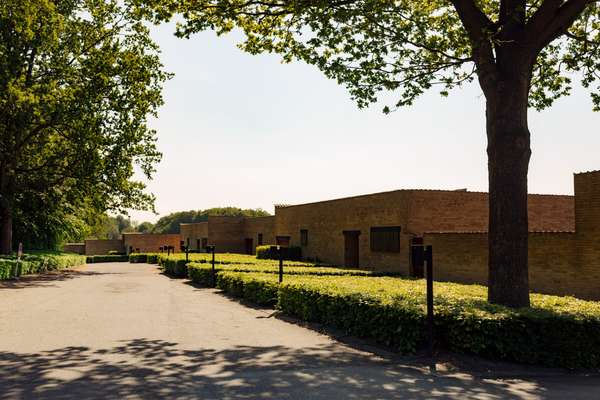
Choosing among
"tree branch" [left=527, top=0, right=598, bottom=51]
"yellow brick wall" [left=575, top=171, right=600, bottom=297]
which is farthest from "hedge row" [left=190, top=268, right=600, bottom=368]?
"yellow brick wall" [left=575, top=171, right=600, bottom=297]

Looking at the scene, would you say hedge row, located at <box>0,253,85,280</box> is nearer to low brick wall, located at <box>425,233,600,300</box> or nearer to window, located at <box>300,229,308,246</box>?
window, located at <box>300,229,308,246</box>

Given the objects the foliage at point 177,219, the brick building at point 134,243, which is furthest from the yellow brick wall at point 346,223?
the foliage at point 177,219

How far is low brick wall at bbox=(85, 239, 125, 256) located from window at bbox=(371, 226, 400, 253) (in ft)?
211

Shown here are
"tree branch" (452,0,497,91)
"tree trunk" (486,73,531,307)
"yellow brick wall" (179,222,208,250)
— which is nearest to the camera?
"tree trunk" (486,73,531,307)

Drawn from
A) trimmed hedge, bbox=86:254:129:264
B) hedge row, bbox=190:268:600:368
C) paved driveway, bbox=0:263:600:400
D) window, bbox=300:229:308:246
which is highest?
window, bbox=300:229:308:246

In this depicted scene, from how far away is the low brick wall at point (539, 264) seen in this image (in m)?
16.0

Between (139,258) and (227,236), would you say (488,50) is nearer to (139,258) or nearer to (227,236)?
(227,236)

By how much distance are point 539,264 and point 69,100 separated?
74.7ft

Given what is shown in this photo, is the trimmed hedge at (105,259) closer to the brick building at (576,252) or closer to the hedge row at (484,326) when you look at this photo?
the brick building at (576,252)

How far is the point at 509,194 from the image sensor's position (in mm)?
10016

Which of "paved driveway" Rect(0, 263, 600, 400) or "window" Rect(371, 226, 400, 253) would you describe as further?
"window" Rect(371, 226, 400, 253)

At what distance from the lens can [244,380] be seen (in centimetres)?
680

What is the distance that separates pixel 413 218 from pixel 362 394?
63.0 ft

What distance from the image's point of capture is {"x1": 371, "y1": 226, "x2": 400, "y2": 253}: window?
25438 mm
